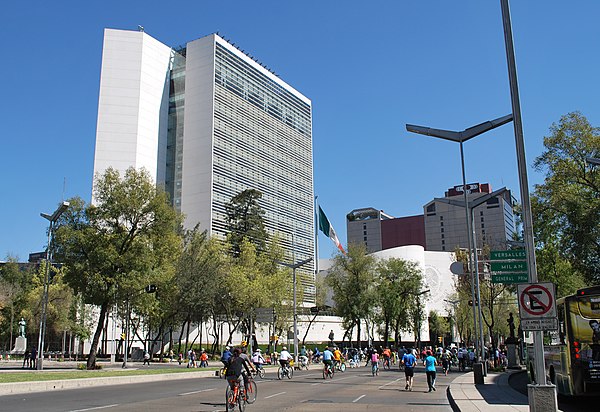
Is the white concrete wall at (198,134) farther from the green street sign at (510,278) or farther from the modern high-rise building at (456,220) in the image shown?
the modern high-rise building at (456,220)

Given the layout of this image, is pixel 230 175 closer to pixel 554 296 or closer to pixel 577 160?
pixel 577 160

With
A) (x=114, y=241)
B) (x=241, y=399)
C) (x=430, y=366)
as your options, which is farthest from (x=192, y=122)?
(x=241, y=399)

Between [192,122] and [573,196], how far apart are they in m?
65.7

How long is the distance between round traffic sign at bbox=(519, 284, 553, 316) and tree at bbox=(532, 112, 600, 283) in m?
24.6

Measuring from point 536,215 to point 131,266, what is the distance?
92.6 ft

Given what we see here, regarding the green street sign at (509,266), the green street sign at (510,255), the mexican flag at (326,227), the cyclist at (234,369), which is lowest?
the cyclist at (234,369)

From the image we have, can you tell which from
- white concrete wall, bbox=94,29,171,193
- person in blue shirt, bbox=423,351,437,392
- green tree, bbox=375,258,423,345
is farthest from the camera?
white concrete wall, bbox=94,29,171,193

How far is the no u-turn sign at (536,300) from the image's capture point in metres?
11.5

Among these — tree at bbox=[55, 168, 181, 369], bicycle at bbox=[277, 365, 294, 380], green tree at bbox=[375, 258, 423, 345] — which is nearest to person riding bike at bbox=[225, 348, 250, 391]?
bicycle at bbox=[277, 365, 294, 380]

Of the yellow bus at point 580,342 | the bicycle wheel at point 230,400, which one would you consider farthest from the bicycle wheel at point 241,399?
the yellow bus at point 580,342

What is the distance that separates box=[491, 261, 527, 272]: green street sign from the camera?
75.1 feet

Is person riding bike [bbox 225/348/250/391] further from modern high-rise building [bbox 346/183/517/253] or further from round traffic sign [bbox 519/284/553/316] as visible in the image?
modern high-rise building [bbox 346/183/517/253]

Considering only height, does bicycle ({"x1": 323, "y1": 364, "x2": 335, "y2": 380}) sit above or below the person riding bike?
below

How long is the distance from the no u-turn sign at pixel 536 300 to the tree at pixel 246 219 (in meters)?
65.7
